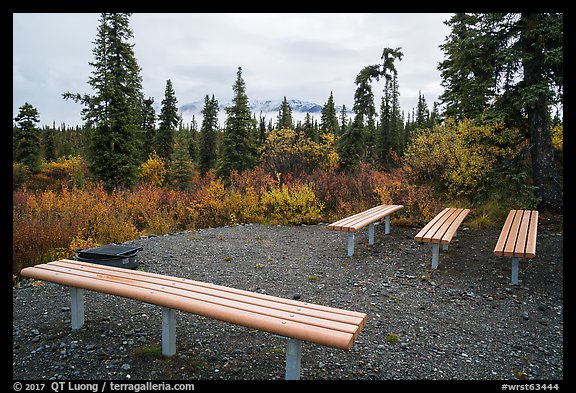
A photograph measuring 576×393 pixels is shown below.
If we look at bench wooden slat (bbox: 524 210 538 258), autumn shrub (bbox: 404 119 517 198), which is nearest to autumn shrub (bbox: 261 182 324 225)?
autumn shrub (bbox: 404 119 517 198)

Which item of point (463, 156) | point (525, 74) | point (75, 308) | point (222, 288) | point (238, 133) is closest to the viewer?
point (222, 288)

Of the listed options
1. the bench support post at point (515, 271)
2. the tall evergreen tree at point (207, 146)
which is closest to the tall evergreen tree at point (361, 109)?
the bench support post at point (515, 271)

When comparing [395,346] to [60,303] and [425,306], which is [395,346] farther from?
[60,303]

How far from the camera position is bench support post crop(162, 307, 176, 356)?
2984 mm

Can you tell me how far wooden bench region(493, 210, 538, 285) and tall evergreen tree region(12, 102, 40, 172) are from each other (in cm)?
3539

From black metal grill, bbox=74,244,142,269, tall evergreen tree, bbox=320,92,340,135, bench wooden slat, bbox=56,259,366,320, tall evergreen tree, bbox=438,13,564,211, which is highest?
tall evergreen tree, bbox=320,92,340,135

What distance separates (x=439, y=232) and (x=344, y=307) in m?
2.14

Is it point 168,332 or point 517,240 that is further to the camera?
point 517,240

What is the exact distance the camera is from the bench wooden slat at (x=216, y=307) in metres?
2.30

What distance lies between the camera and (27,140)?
30.1 metres

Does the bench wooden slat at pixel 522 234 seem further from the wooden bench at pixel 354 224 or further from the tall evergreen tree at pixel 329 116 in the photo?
the tall evergreen tree at pixel 329 116

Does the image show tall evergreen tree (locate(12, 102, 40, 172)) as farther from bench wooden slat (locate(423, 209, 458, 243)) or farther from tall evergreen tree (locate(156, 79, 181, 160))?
bench wooden slat (locate(423, 209, 458, 243))

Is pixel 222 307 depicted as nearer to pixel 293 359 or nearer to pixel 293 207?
pixel 293 359

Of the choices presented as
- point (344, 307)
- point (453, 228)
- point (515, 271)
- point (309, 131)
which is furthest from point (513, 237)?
point (309, 131)
